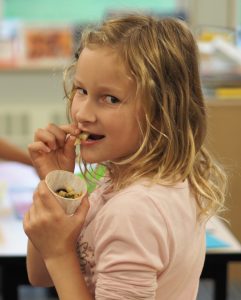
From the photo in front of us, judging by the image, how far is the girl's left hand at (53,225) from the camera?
117 cm

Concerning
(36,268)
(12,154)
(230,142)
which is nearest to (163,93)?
(36,268)

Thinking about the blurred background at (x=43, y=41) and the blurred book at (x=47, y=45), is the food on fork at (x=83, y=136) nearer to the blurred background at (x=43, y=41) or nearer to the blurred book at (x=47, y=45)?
the blurred background at (x=43, y=41)

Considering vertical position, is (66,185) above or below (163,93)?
below

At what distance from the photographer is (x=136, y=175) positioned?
117cm

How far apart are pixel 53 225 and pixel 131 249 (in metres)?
0.16

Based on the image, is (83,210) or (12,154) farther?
(12,154)

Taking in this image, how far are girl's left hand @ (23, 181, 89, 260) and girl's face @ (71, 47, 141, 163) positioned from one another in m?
0.10

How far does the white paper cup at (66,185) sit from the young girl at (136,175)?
13mm

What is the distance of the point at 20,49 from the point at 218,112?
5.53 ft

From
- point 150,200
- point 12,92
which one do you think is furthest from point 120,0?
point 150,200

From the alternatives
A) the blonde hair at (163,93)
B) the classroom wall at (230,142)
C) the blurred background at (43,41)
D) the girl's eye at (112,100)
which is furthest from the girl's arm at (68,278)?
the blurred background at (43,41)

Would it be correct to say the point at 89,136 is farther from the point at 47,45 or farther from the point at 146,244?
the point at 47,45

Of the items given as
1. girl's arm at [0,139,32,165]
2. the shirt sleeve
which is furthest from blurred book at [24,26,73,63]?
the shirt sleeve

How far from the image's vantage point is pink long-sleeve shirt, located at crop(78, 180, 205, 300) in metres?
1.08
